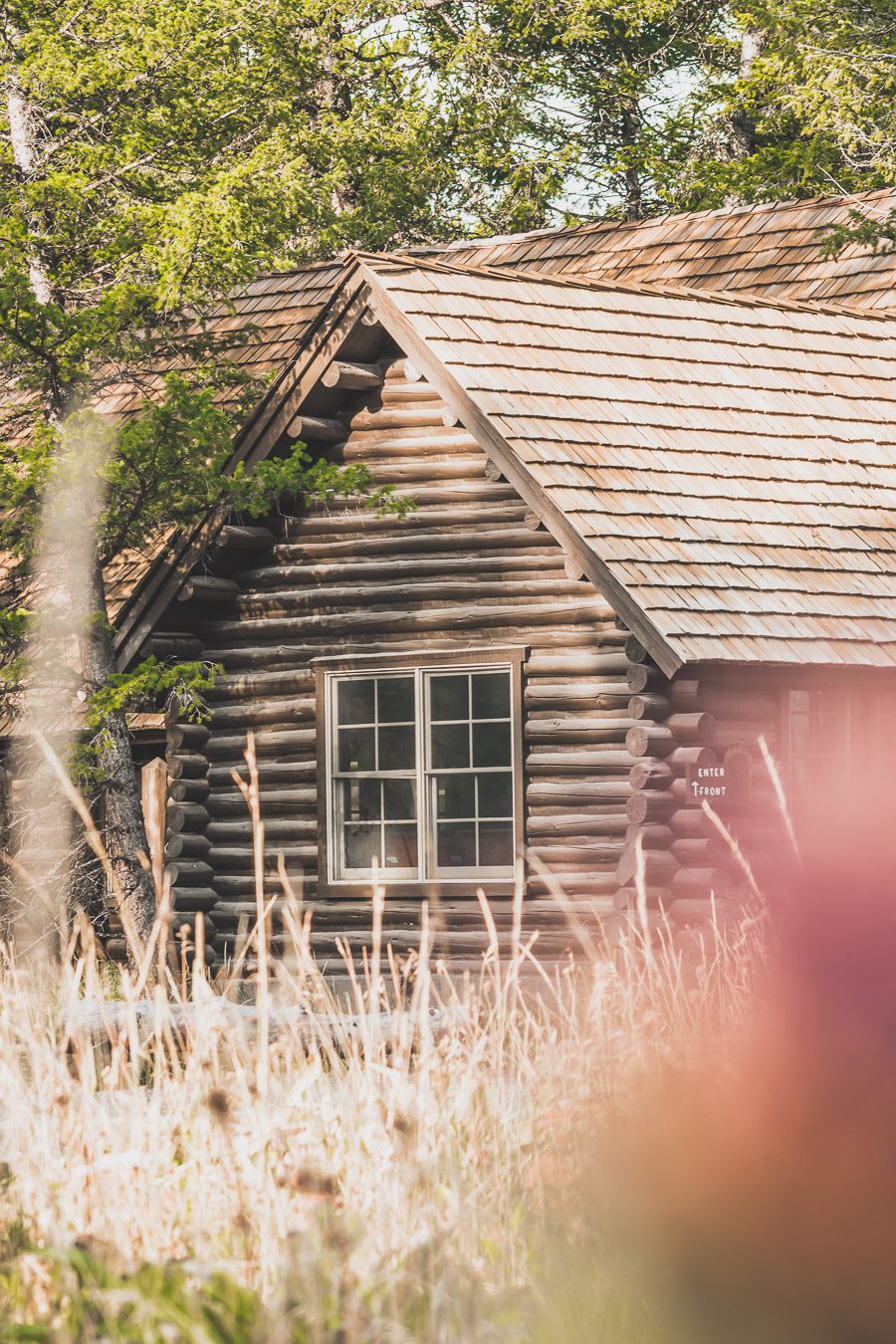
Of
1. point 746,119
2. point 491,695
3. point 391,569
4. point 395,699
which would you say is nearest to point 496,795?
point 491,695

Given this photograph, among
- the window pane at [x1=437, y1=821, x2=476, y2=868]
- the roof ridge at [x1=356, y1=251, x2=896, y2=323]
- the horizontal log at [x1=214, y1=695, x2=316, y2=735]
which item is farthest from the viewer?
the roof ridge at [x1=356, y1=251, x2=896, y2=323]

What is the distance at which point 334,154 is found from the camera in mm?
27625

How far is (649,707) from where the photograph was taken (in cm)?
1211

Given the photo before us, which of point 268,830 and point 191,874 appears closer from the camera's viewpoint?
point 268,830

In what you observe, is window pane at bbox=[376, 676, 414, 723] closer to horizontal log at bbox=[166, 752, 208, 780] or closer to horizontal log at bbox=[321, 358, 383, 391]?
horizontal log at bbox=[166, 752, 208, 780]

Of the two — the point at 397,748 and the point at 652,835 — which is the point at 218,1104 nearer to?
the point at 652,835

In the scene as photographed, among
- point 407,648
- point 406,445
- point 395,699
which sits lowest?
point 395,699

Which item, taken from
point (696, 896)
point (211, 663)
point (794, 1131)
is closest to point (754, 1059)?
point (794, 1131)

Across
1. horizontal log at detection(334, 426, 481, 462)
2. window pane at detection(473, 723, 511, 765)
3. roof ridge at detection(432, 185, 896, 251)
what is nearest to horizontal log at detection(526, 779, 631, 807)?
window pane at detection(473, 723, 511, 765)

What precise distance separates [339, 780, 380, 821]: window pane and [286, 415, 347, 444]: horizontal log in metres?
2.53

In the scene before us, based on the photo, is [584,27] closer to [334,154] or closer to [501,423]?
[334,154]

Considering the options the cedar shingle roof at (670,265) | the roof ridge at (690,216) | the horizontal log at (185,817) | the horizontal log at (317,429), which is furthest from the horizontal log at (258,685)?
the roof ridge at (690,216)

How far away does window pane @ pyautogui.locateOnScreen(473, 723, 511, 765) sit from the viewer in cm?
1327

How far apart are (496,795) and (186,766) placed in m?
2.52
